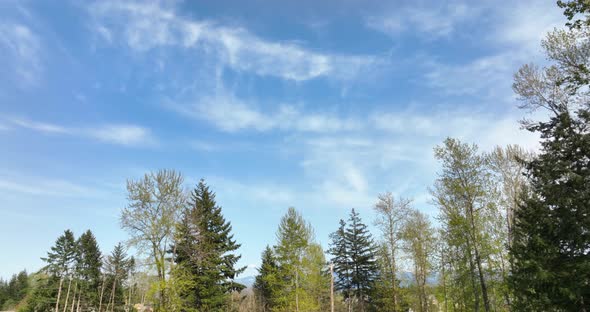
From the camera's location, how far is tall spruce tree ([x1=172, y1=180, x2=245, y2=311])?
90.9 ft

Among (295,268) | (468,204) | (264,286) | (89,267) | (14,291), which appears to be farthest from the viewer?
(14,291)

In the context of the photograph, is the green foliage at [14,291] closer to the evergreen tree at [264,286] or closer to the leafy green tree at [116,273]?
the leafy green tree at [116,273]

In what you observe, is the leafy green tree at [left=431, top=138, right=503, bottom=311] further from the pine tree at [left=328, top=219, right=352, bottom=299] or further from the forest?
the pine tree at [left=328, top=219, right=352, bottom=299]

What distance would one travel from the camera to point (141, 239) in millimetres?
24656

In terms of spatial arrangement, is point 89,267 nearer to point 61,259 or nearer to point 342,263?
point 61,259

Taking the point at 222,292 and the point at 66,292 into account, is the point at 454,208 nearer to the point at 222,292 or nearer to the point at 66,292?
the point at 222,292

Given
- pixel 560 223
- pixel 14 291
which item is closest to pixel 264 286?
pixel 560 223

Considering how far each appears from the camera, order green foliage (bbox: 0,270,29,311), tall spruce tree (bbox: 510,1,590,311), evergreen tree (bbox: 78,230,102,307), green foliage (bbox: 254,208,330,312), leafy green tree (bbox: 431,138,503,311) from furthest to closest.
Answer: green foliage (bbox: 0,270,29,311), evergreen tree (bbox: 78,230,102,307), green foliage (bbox: 254,208,330,312), leafy green tree (bbox: 431,138,503,311), tall spruce tree (bbox: 510,1,590,311)

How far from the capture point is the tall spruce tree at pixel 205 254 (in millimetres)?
27703

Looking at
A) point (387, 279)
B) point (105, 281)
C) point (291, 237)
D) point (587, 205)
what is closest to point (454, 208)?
point (587, 205)

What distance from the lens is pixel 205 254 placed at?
28344mm

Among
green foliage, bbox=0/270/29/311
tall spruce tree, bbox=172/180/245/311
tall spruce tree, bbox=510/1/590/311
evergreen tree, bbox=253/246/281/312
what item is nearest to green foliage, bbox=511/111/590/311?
tall spruce tree, bbox=510/1/590/311

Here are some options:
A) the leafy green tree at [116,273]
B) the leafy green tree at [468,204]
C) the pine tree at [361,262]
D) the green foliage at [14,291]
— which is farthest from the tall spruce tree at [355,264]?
the green foliage at [14,291]

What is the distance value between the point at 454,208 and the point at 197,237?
64.0ft
